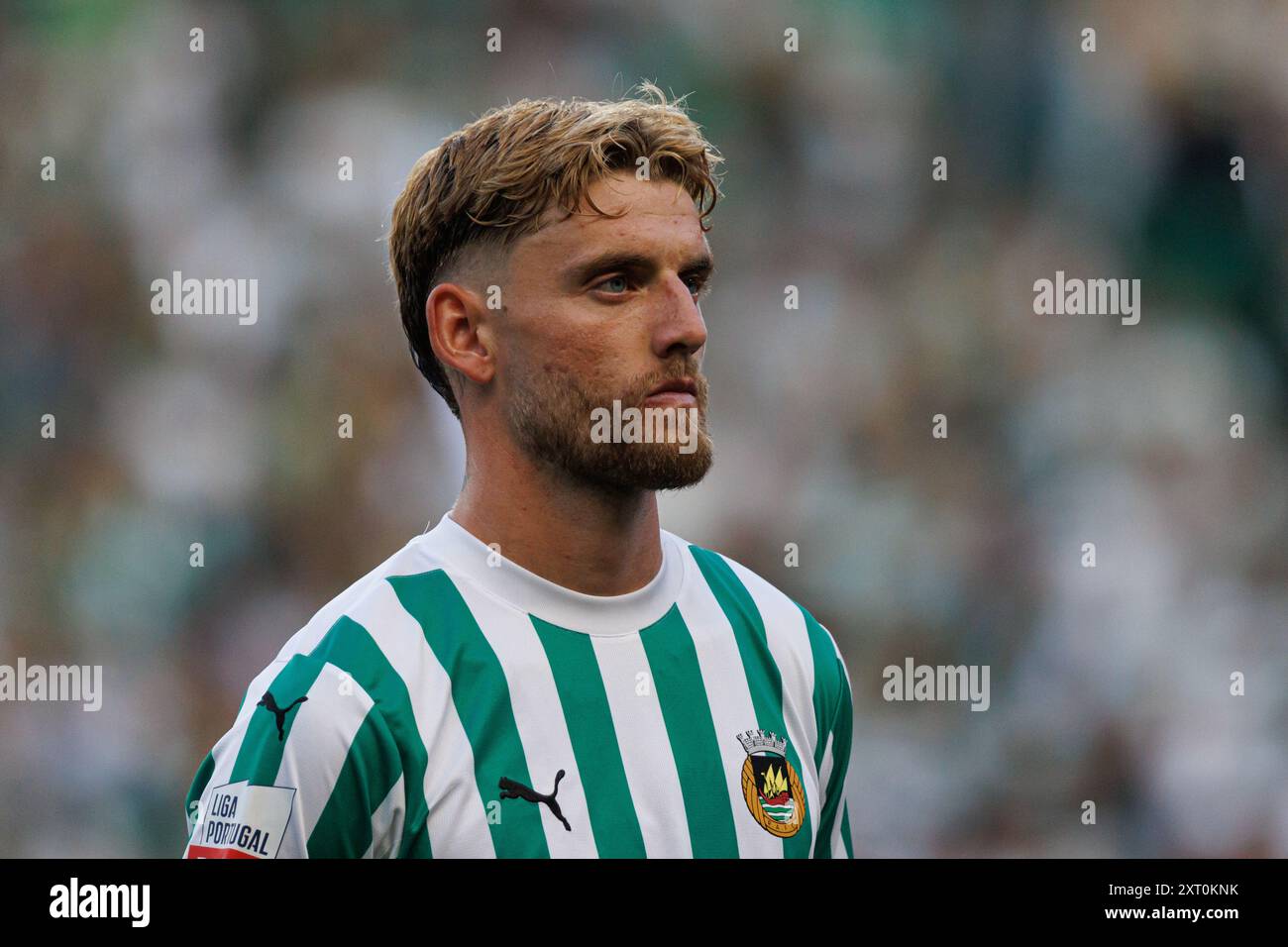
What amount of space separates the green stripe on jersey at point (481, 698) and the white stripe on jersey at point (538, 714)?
0.01 meters

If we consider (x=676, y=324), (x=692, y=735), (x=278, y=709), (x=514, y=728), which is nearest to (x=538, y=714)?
(x=514, y=728)

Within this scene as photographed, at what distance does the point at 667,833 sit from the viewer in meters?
2.21

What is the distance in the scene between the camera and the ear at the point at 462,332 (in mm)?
2367

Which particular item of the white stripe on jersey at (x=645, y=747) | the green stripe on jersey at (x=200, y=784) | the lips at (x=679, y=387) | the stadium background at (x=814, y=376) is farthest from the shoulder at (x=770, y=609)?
the stadium background at (x=814, y=376)

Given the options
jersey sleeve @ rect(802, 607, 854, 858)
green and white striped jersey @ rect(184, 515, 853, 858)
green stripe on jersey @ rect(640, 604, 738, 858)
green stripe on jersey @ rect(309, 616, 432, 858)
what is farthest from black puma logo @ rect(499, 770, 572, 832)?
jersey sleeve @ rect(802, 607, 854, 858)

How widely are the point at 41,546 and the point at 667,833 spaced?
4850 millimetres

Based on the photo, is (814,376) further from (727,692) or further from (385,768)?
(385,768)

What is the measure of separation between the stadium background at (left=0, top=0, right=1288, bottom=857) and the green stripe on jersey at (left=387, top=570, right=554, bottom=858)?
12.4 ft

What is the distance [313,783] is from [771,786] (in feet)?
2.62

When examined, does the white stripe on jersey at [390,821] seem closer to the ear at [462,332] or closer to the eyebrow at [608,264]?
the ear at [462,332]

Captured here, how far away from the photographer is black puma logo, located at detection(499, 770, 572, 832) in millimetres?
2115

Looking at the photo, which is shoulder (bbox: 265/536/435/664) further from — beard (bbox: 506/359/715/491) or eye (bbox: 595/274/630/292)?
eye (bbox: 595/274/630/292)

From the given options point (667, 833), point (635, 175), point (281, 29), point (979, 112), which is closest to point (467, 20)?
point (281, 29)

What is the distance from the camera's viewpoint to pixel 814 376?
646 cm
